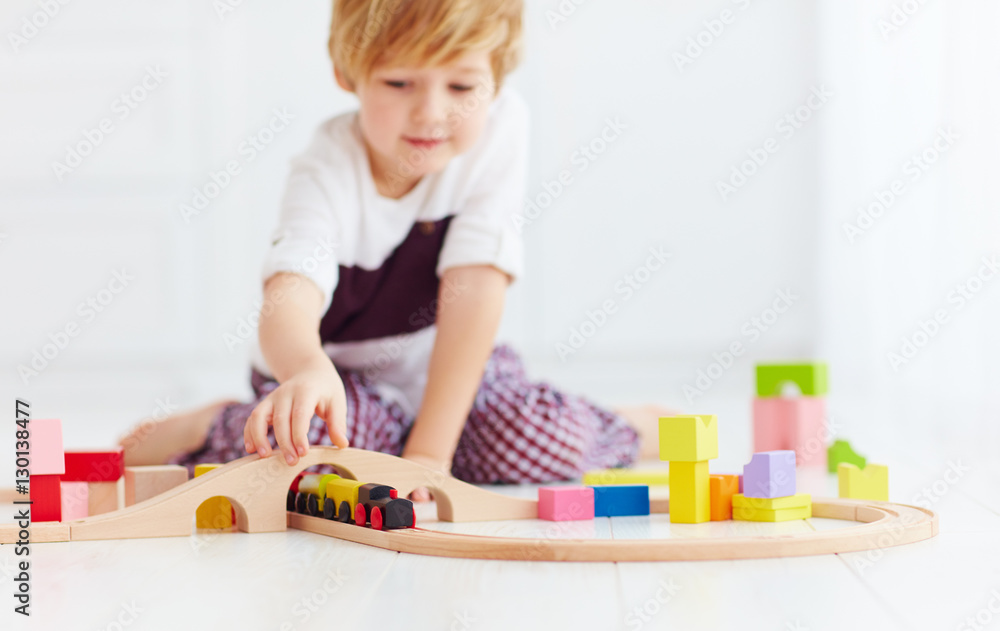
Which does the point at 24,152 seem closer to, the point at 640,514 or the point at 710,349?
the point at 710,349

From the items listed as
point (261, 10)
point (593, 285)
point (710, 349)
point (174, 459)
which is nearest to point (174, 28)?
point (261, 10)

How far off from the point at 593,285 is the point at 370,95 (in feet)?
5.76

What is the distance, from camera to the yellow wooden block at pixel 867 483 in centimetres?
91

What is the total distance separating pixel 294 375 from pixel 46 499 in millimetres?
224

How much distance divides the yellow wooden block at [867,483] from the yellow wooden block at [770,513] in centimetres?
11

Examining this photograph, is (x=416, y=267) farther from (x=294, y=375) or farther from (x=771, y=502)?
(x=771, y=502)

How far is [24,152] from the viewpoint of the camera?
285cm
